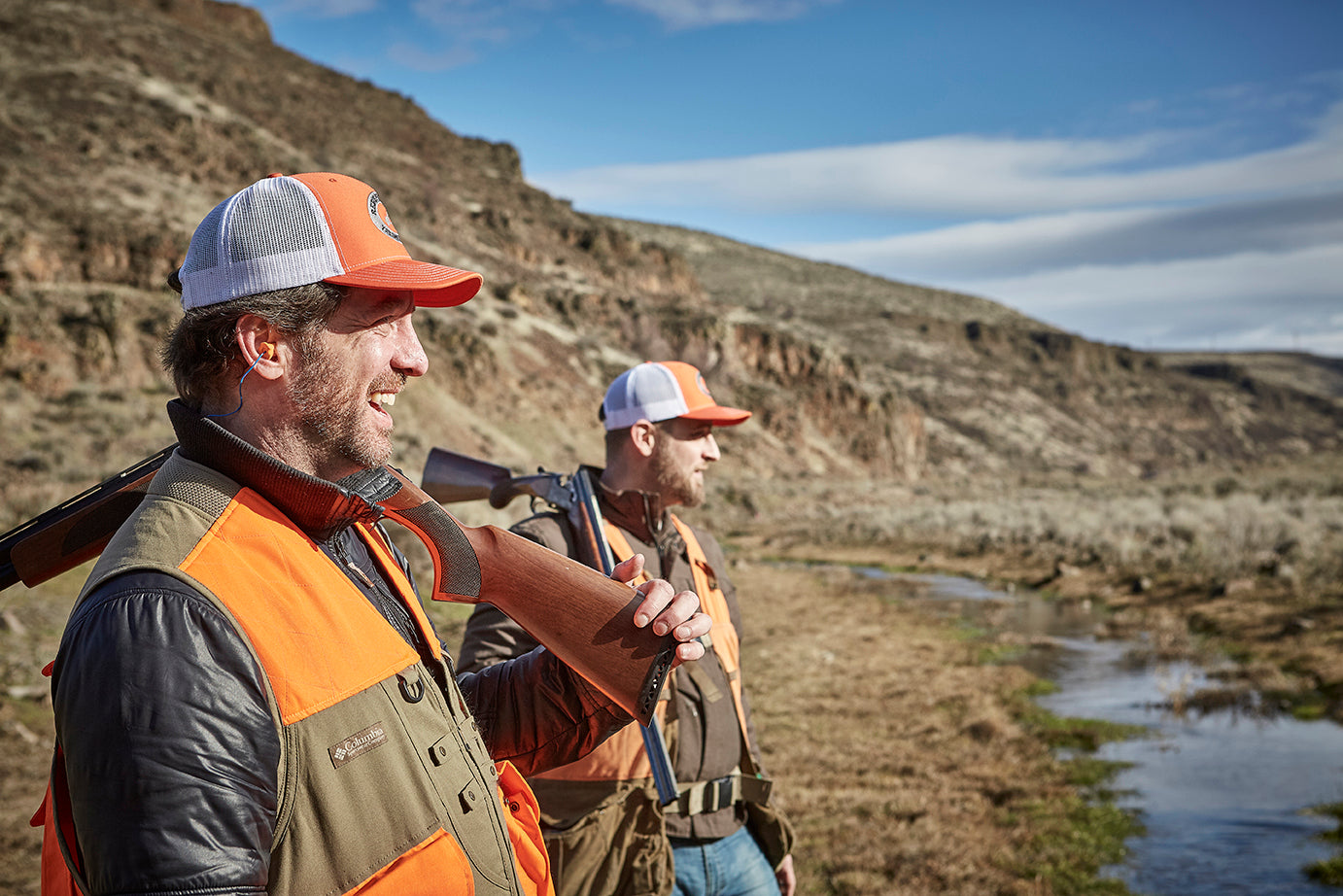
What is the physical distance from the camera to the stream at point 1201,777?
6492mm

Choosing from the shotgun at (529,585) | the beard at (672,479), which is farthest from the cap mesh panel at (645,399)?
the shotgun at (529,585)

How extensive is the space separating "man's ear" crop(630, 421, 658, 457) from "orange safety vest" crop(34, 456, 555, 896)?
2128 millimetres

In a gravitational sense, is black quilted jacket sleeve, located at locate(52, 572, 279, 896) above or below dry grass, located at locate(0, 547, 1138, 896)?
above

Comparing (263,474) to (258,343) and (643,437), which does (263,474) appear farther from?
(643,437)

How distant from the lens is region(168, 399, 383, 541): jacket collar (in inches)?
57.8

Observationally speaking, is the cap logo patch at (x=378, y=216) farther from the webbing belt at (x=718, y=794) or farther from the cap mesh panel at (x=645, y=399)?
the webbing belt at (x=718, y=794)

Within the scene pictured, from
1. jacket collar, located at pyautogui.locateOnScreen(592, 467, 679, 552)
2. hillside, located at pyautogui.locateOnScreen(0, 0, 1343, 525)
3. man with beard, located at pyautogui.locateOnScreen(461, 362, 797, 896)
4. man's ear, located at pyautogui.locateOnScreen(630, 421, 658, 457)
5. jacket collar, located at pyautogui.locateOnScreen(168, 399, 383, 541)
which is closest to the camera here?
jacket collar, located at pyautogui.locateOnScreen(168, 399, 383, 541)

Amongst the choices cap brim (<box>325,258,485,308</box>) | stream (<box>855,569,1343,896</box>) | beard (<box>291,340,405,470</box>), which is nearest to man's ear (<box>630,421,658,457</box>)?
cap brim (<box>325,258,485,308</box>)

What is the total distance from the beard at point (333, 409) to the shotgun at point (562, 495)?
132cm

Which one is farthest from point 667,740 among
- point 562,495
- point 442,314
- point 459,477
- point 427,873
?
point 442,314

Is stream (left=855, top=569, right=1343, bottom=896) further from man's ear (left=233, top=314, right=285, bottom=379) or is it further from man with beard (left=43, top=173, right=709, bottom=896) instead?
man's ear (left=233, top=314, right=285, bottom=379)

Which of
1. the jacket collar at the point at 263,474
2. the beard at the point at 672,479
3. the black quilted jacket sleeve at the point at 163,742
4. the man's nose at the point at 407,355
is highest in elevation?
the man's nose at the point at 407,355

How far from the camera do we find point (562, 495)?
11.1ft

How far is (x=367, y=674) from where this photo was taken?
138 cm
